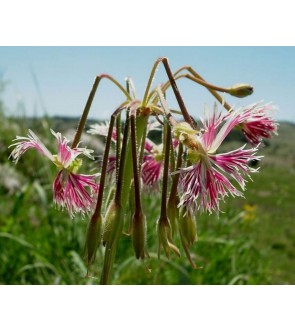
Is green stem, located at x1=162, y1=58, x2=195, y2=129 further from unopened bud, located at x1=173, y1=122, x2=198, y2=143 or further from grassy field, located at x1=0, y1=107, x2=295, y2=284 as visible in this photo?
grassy field, located at x1=0, y1=107, x2=295, y2=284

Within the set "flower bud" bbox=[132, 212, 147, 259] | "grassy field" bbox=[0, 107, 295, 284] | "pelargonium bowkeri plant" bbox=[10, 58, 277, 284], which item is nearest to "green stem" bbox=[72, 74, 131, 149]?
"pelargonium bowkeri plant" bbox=[10, 58, 277, 284]

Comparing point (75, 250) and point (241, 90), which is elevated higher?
point (241, 90)

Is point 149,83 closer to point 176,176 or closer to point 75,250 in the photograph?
point 176,176

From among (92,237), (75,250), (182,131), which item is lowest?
(75,250)

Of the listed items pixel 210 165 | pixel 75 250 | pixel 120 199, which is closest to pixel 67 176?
pixel 120 199

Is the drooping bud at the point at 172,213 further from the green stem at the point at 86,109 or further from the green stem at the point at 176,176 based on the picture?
the green stem at the point at 86,109

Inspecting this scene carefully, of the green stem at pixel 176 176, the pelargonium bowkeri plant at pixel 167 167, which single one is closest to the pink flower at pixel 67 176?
the pelargonium bowkeri plant at pixel 167 167

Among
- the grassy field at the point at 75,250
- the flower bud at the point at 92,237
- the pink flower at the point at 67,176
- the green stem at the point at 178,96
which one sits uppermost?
the green stem at the point at 178,96
